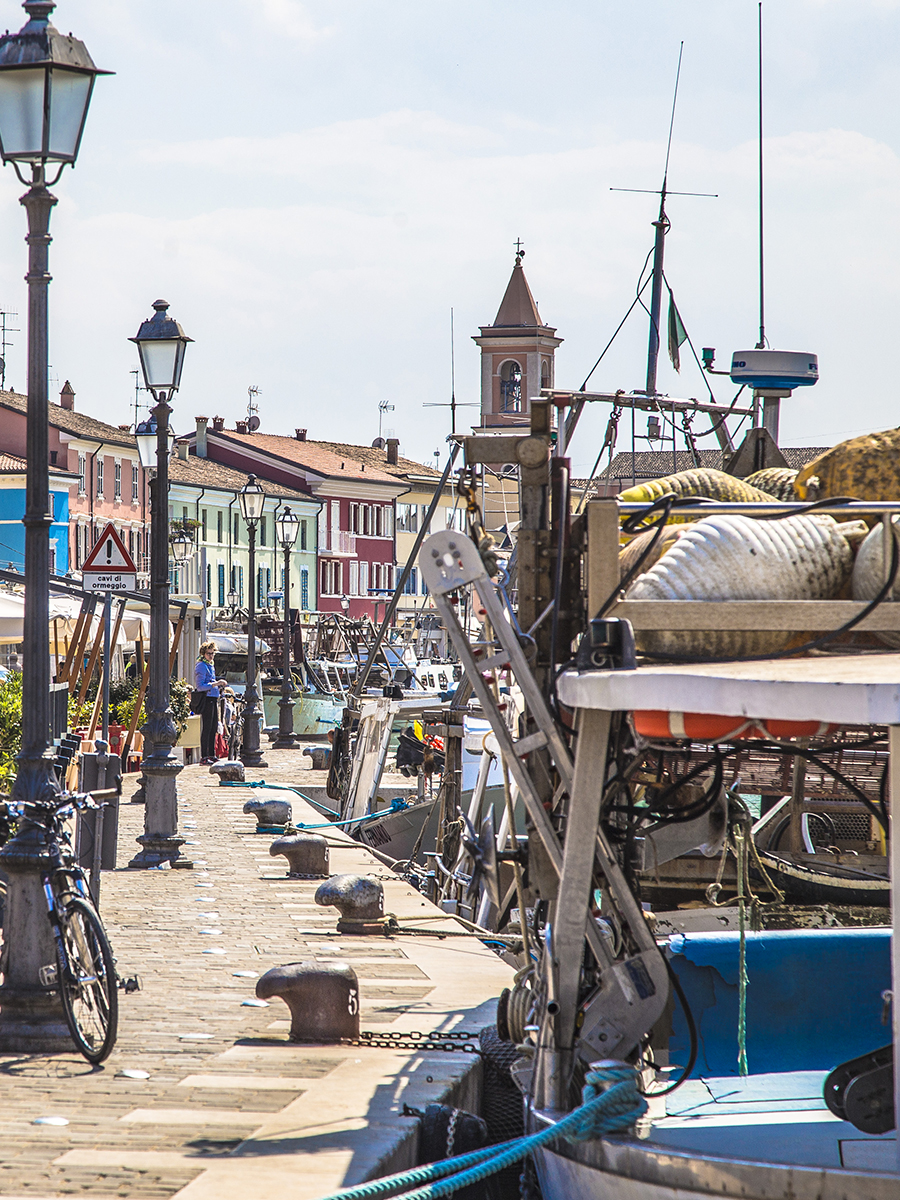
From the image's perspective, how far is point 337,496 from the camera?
99250 millimetres

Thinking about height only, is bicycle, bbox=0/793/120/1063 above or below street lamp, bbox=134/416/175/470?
below

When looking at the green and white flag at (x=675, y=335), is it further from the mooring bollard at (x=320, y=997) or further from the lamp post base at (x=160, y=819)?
the mooring bollard at (x=320, y=997)

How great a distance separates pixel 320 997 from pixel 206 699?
23.5 metres

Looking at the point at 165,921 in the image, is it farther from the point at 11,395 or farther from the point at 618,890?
the point at 11,395

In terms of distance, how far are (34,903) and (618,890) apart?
154 inches

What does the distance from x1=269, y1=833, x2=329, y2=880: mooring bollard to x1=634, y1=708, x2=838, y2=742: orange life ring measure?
10905mm

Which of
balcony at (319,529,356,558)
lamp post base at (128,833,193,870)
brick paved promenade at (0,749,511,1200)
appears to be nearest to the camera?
brick paved promenade at (0,749,511,1200)

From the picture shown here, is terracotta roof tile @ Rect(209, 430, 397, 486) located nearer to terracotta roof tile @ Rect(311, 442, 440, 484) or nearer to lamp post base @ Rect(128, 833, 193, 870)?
terracotta roof tile @ Rect(311, 442, 440, 484)

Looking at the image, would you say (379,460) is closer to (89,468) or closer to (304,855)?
(89,468)

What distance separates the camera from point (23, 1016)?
334 inches

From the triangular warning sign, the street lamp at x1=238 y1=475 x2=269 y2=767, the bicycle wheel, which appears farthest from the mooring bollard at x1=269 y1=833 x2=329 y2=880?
the street lamp at x1=238 y1=475 x2=269 y2=767

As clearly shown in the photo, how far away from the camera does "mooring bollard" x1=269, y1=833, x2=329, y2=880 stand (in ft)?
51.4

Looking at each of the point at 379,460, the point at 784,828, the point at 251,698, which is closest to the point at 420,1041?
the point at 784,828

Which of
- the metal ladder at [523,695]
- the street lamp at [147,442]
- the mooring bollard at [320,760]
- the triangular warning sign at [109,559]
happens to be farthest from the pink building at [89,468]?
the metal ladder at [523,695]
